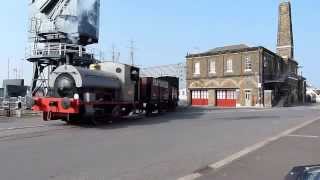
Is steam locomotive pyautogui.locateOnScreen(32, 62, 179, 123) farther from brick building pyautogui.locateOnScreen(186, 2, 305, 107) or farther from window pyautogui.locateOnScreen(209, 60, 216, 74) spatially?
window pyautogui.locateOnScreen(209, 60, 216, 74)

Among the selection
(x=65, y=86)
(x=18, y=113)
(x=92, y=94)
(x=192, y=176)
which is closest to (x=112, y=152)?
(x=192, y=176)

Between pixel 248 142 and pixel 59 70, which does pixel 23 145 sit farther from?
pixel 59 70

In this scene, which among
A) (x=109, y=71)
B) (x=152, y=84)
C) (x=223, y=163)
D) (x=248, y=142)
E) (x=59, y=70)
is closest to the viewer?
(x=223, y=163)

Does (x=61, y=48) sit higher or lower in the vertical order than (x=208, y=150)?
higher

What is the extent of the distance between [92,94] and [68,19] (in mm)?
25084

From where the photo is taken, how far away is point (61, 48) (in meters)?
41.7

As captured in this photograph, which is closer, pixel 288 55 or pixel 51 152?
pixel 51 152

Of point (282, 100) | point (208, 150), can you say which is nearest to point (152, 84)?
point (208, 150)

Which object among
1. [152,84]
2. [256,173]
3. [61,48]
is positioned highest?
[61,48]

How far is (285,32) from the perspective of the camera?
8150 cm

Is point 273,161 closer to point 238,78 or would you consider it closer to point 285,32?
point 238,78

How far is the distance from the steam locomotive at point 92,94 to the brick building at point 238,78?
1337 inches

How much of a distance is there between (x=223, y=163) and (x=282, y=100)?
188ft

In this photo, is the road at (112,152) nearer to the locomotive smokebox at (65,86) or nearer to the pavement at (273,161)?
the pavement at (273,161)
